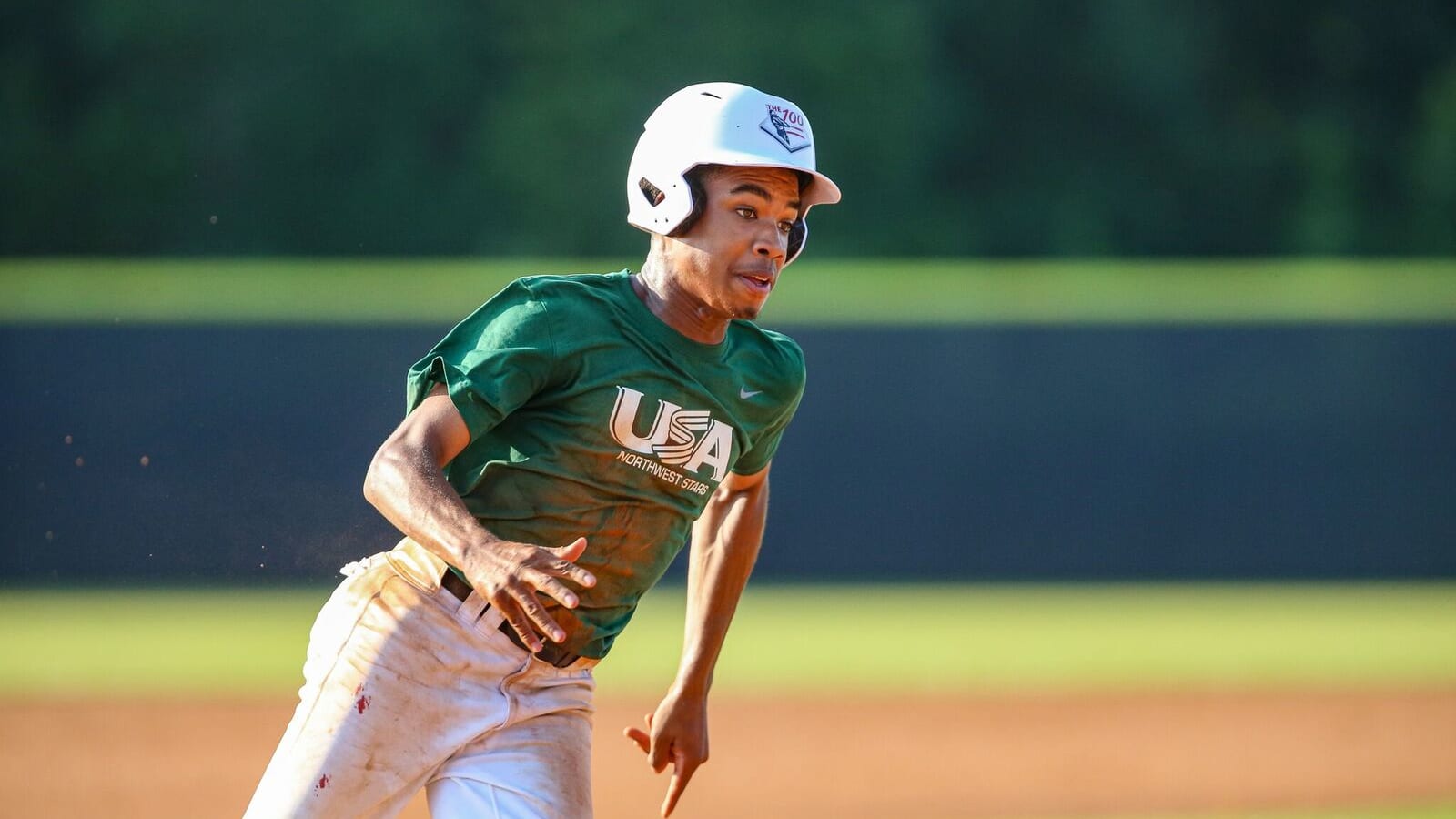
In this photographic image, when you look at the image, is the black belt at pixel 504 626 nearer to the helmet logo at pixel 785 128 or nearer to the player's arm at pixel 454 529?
the player's arm at pixel 454 529

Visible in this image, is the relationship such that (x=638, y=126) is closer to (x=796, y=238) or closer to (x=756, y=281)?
(x=796, y=238)

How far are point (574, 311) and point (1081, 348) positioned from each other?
9.62 m

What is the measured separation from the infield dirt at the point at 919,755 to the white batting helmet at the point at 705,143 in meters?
3.67

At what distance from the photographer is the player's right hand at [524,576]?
2.67m

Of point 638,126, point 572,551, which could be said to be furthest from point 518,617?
point 638,126

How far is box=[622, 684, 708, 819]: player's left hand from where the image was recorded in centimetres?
363

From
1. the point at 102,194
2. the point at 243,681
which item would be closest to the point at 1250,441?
the point at 243,681

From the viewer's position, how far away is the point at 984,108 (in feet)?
66.7

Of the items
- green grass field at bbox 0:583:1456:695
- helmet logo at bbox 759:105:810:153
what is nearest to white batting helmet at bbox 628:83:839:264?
helmet logo at bbox 759:105:810:153

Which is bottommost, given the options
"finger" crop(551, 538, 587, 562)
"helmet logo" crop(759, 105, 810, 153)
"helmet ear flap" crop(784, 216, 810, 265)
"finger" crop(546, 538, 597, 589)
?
"finger" crop(546, 538, 597, 589)

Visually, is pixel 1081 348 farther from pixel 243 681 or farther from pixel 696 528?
pixel 696 528

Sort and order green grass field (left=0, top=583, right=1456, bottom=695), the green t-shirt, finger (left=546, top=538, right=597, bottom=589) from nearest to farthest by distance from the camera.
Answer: finger (left=546, top=538, right=597, bottom=589)
the green t-shirt
green grass field (left=0, top=583, right=1456, bottom=695)

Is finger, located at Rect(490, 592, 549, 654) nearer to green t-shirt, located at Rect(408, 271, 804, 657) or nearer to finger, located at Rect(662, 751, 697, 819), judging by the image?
green t-shirt, located at Rect(408, 271, 804, 657)

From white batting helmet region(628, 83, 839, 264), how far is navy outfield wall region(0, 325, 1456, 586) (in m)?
7.89
